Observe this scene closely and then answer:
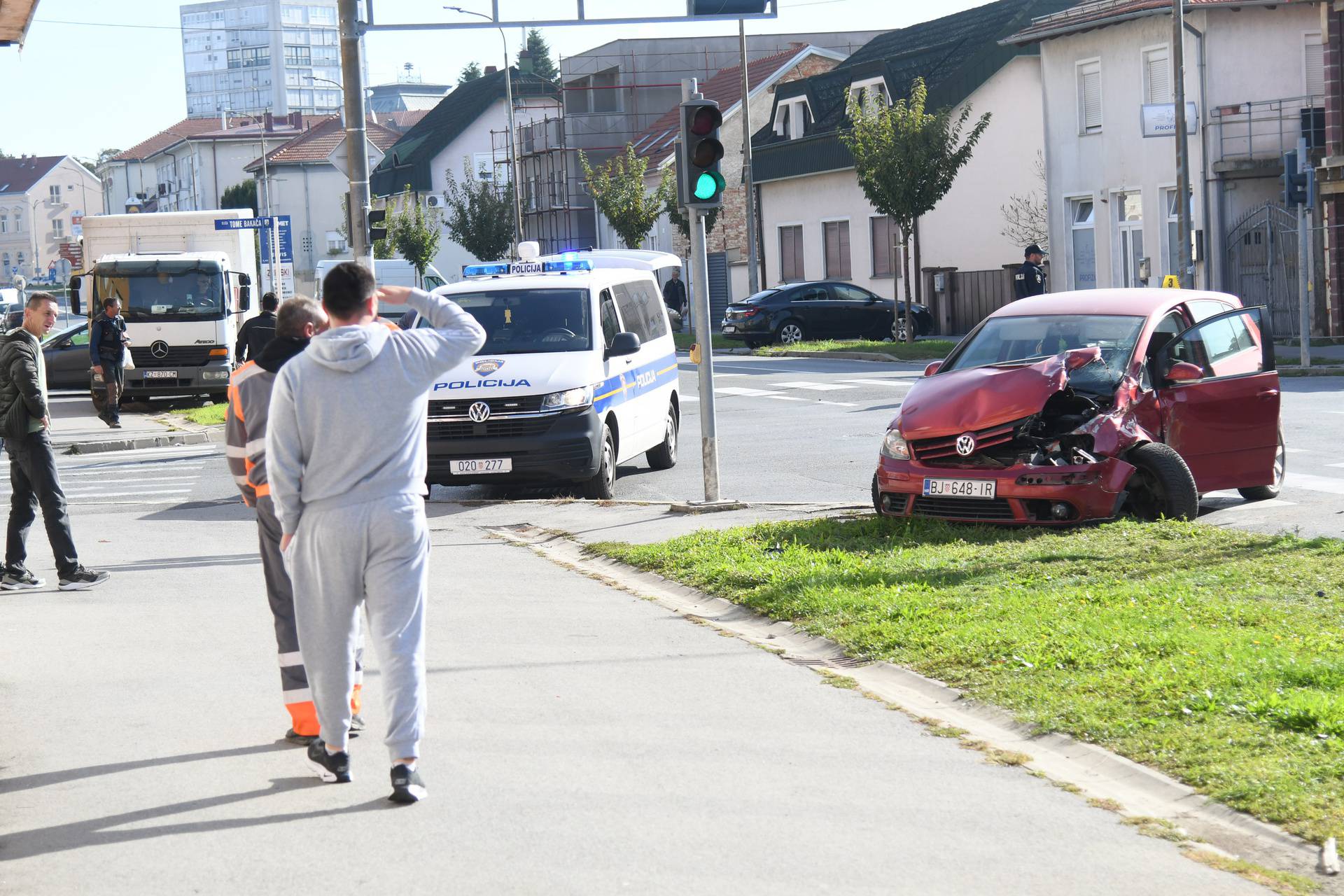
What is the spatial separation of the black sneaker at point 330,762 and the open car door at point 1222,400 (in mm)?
7248

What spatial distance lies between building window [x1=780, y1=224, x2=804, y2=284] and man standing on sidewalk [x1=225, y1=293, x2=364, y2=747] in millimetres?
44737

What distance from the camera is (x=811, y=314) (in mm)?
40156

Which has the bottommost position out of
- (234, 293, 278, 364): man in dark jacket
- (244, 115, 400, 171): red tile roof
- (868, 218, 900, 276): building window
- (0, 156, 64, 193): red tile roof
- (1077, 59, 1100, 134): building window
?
(234, 293, 278, 364): man in dark jacket

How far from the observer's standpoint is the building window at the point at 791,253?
168 ft

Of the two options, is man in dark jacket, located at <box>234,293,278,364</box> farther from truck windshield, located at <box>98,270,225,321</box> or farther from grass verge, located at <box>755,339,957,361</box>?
grass verge, located at <box>755,339,957,361</box>

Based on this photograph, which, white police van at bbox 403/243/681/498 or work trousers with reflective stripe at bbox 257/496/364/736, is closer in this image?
work trousers with reflective stripe at bbox 257/496/364/736

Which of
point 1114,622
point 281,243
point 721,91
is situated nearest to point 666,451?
point 1114,622

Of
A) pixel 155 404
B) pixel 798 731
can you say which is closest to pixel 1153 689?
pixel 798 731

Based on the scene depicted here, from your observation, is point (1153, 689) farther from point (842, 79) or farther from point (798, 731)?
point (842, 79)

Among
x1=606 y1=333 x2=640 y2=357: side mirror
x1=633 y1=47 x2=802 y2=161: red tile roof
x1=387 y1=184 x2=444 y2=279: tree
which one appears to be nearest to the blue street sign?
x1=633 y1=47 x2=802 y2=161: red tile roof

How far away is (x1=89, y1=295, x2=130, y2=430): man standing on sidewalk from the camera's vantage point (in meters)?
24.5

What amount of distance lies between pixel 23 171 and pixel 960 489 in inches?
6649

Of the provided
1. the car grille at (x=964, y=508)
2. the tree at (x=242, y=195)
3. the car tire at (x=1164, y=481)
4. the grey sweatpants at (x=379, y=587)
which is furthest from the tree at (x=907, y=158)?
the tree at (x=242, y=195)

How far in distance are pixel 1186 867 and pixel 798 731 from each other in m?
1.97
